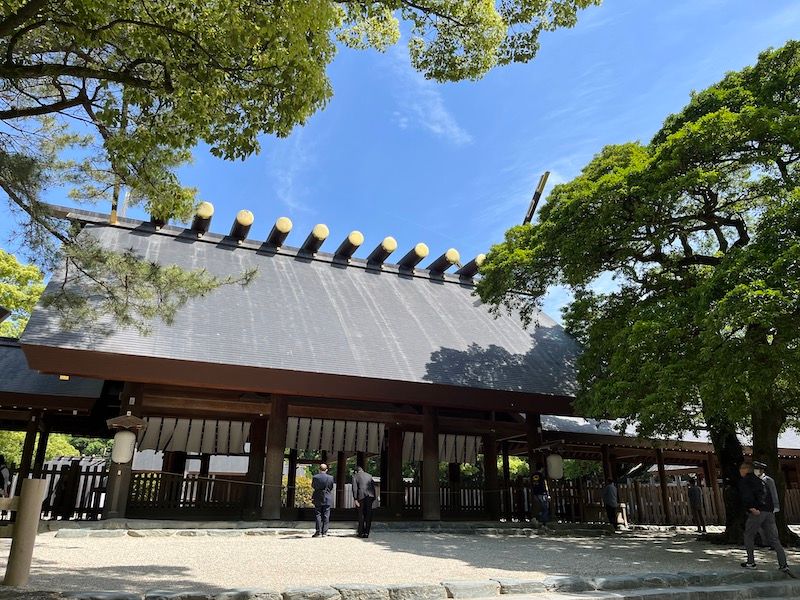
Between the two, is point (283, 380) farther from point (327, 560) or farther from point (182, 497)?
point (327, 560)

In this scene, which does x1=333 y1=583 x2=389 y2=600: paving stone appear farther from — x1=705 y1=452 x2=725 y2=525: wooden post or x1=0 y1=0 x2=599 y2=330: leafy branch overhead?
x1=705 y1=452 x2=725 y2=525: wooden post

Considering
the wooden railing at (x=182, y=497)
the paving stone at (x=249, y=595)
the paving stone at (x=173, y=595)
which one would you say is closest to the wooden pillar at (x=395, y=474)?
the wooden railing at (x=182, y=497)

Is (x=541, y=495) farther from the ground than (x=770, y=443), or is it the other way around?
(x=770, y=443)

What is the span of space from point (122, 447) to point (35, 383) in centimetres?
330

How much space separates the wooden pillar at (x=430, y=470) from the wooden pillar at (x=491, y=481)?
1660 mm

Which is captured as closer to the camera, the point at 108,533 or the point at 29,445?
the point at 108,533

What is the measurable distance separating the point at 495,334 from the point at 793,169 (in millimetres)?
7734

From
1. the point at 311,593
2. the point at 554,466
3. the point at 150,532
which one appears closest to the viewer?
the point at 311,593

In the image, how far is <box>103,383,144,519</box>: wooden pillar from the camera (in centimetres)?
924

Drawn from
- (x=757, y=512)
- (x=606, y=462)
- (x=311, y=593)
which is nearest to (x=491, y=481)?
(x=606, y=462)

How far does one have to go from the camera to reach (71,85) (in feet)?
18.0

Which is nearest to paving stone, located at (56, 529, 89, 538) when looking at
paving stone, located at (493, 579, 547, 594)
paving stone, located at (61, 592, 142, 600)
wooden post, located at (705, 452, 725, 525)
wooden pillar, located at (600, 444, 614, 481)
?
paving stone, located at (61, 592, 142, 600)

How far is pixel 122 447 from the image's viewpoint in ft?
30.6

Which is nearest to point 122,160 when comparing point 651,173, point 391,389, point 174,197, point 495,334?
A: point 174,197
